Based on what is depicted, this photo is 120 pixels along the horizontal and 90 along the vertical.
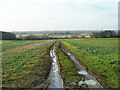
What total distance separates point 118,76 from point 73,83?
4911mm

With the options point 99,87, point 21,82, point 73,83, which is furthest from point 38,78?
point 99,87

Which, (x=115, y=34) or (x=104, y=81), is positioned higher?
(x=115, y=34)

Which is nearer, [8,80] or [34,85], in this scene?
[34,85]

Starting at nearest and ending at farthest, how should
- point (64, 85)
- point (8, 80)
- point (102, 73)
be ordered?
point (64, 85) → point (8, 80) → point (102, 73)

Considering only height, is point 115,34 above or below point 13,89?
above

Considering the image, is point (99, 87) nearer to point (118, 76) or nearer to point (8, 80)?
point (118, 76)

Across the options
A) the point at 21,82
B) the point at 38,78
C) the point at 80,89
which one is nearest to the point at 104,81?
the point at 80,89

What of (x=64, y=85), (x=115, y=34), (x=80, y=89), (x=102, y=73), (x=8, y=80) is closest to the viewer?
(x=80, y=89)

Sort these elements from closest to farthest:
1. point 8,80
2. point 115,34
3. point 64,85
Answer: point 64,85 → point 8,80 → point 115,34

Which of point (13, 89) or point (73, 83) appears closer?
point (13, 89)

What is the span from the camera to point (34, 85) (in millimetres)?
11375

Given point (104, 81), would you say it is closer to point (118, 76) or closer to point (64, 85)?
point (118, 76)

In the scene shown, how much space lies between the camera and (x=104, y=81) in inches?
469

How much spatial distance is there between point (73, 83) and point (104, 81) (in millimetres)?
3034
